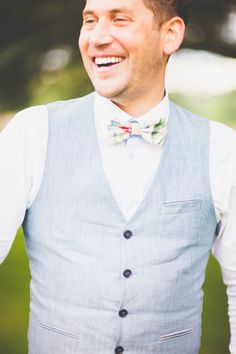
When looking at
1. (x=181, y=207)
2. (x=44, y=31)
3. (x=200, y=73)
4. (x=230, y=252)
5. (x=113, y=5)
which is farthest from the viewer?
(x=200, y=73)

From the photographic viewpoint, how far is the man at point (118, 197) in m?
1.72

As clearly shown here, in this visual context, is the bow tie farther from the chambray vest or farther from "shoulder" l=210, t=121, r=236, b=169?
"shoulder" l=210, t=121, r=236, b=169

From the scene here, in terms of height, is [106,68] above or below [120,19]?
below

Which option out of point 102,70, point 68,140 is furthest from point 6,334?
point 102,70

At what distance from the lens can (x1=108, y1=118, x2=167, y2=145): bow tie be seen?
181 cm

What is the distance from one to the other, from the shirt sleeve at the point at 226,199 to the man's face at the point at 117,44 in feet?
1.18

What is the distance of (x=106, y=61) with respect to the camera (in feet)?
5.62

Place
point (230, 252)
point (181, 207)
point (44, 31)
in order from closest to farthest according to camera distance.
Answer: point (181, 207)
point (230, 252)
point (44, 31)

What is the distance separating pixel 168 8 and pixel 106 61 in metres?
0.31

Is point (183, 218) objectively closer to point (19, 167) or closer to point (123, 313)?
point (123, 313)

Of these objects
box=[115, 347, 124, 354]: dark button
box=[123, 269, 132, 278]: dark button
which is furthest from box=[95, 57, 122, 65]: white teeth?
box=[115, 347, 124, 354]: dark button

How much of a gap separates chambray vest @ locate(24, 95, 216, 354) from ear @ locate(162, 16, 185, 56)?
0.30m

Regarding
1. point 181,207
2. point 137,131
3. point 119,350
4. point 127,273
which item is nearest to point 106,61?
point 137,131

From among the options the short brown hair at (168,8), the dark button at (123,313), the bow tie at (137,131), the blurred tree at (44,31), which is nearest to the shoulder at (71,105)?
the bow tie at (137,131)
